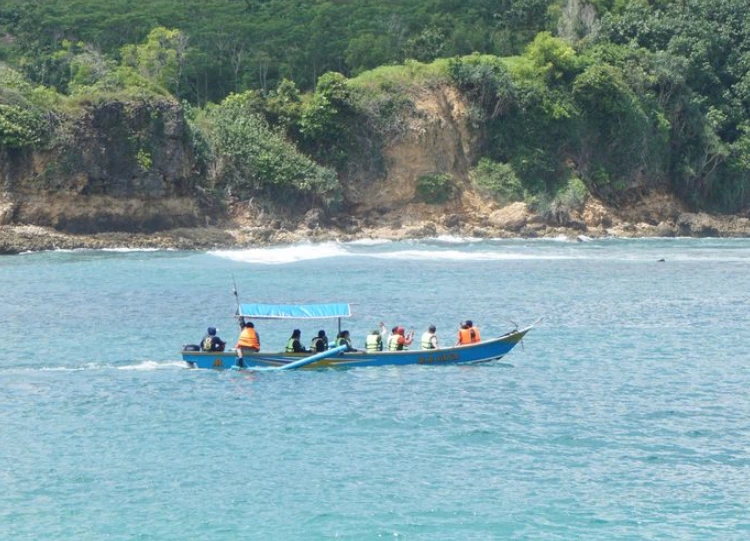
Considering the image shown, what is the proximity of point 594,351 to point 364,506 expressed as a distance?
13.8m

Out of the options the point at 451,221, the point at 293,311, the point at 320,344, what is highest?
the point at 451,221

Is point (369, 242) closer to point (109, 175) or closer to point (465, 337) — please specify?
point (109, 175)

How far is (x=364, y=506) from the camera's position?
60.7 ft

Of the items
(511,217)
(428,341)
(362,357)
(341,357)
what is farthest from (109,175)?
(428,341)

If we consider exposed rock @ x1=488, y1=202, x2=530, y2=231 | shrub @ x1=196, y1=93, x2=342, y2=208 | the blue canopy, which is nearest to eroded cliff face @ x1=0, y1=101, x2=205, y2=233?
shrub @ x1=196, y1=93, x2=342, y2=208

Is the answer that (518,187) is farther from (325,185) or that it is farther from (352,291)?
(352,291)

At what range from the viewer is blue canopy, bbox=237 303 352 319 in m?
29.2

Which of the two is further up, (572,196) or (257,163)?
(257,163)

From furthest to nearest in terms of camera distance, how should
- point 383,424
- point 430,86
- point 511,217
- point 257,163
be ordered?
point 430,86 → point 511,217 → point 257,163 → point 383,424

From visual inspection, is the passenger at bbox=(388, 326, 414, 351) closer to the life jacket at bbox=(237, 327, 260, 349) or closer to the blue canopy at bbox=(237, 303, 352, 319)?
the blue canopy at bbox=(237, 303, 352, 319)

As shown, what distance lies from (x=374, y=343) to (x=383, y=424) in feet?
18.9

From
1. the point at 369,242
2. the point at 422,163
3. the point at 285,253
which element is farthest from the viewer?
the point at 422,163

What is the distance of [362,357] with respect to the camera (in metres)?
28.4

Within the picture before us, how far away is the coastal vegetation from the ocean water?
2306cm
